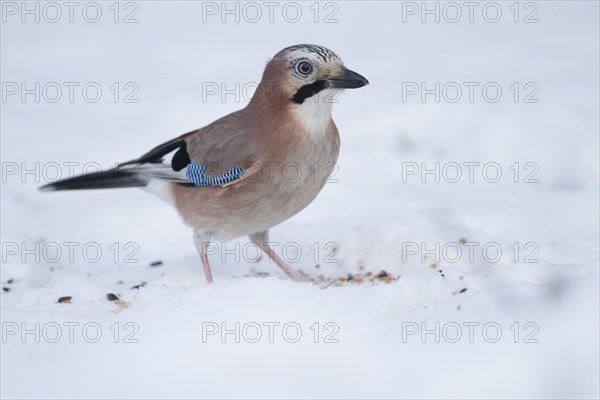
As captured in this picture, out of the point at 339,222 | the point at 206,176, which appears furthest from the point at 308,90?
the point at 339,222

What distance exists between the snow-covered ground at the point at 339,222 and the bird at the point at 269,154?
1.64 ft

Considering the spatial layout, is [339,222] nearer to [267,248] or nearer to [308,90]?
[267,248]

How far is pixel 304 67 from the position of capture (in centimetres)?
508

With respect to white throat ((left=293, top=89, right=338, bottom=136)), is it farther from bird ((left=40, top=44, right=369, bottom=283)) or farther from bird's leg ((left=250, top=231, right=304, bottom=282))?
bird's leg ((left=250, top=231, right=304, bottom=282))

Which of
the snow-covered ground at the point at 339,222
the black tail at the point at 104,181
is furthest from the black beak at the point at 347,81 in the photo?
the black tail at the point at 104,181

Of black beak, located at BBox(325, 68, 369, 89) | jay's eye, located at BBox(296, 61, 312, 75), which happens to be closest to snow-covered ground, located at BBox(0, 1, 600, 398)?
black beak, located at BBox(325, 68, 369, 89)

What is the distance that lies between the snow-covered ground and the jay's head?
3.35 ft

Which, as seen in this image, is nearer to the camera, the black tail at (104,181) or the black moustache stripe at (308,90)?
the black moustache stripe at (308,90)

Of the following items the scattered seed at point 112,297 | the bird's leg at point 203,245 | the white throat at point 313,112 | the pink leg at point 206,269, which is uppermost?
the white throat at point 313,112

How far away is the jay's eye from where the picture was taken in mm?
5070

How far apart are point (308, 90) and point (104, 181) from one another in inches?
56.5

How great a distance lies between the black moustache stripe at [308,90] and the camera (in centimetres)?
506

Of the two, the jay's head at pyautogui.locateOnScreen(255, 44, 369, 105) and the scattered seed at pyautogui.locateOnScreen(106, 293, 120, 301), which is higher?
the jay's head at pyautogui.locateOnScreen(255, 44, 369, 105)

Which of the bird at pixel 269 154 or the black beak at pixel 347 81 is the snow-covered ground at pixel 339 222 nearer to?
the bird at pixel 269 154
